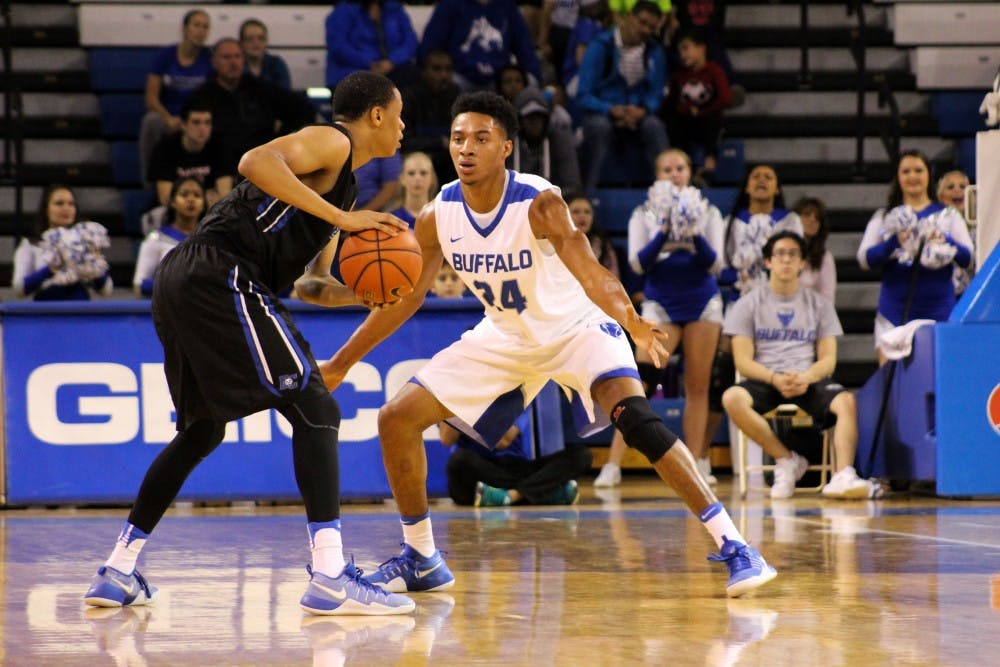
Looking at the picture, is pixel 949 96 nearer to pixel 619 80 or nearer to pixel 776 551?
pixel 619 80

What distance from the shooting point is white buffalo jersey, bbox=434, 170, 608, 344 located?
5070 millimetres

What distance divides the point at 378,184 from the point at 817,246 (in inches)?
120

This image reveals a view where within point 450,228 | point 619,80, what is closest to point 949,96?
point 619,80

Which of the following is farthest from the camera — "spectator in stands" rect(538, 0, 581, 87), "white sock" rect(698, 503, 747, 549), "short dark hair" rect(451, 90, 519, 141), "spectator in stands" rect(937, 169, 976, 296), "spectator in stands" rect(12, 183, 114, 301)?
"spectator in stands" rect(538, 0, 581, 87)

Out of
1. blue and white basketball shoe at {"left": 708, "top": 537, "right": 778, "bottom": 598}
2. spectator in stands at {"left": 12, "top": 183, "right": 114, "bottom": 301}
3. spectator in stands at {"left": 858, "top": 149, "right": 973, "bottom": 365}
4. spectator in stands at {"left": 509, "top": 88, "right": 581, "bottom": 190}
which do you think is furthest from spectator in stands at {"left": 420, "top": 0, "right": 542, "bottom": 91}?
blue and white basketball shoe at {"left": 708, "top": 537, "right": 778, "bottom": 598}

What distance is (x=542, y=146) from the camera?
1075 cm

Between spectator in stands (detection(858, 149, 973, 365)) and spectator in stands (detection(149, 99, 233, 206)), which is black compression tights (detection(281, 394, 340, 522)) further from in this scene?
spectator in stands (detection(149, 99, 233, 206))

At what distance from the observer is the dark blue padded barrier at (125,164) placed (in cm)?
1223

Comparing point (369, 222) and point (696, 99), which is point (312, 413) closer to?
point (369, 222)

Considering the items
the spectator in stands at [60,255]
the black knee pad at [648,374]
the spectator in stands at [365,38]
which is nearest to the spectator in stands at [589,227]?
the black knee pad at [648,374]

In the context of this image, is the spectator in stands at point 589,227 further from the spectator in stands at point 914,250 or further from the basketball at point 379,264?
Answer: the basketball at point 379,264

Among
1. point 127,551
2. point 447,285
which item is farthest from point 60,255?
point 127,551

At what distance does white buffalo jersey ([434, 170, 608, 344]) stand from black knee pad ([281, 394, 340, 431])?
0.98 metres

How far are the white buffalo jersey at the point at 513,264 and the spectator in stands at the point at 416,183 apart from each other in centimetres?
389
